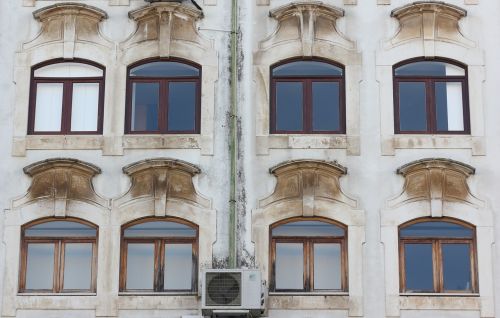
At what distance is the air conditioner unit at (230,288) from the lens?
1852 centimetres

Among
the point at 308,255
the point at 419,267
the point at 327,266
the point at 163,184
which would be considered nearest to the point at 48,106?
the point at 163,184

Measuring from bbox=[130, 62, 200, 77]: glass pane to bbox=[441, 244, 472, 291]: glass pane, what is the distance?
6.11 metres

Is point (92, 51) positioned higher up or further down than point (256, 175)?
higher up

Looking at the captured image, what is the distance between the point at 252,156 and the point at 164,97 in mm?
2236

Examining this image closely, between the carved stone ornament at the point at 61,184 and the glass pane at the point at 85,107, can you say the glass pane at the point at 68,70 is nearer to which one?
the glass pane at the point at 85,107

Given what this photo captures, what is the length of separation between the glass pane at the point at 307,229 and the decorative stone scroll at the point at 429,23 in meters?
3.91

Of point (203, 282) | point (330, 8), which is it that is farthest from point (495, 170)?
point (203, 282)

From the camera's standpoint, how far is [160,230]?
1995 cm

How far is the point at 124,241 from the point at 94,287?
1050mm

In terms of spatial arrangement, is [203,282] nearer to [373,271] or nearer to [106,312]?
[106,312]

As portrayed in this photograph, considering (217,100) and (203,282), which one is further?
(217,100)

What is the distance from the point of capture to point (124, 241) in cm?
1992

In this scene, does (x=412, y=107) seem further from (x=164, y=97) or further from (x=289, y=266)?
(x=164, y=97)

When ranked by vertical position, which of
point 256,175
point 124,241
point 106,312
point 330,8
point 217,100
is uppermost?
point 330,8
